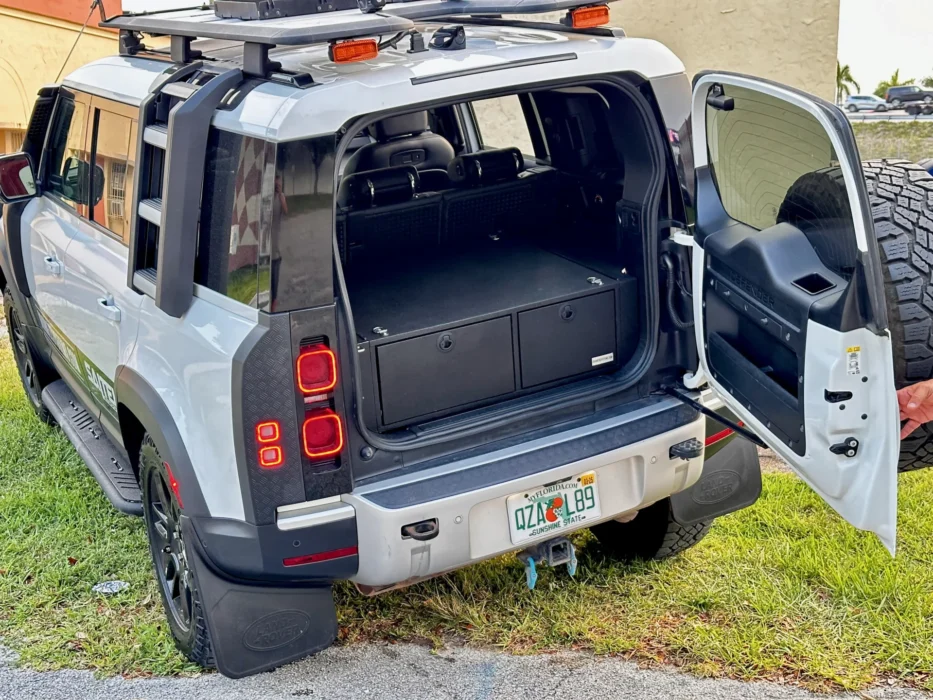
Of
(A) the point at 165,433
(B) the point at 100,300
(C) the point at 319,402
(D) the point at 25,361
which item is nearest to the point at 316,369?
(C) the point at 319,402

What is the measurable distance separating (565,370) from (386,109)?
3.71 ft

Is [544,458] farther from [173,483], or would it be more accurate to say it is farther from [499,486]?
[173,483]

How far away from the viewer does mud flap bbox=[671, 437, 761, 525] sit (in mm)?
3658

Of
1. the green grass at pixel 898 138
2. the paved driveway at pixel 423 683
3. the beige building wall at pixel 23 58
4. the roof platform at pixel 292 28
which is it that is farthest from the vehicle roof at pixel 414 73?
the beige building wall at pixel 23 58

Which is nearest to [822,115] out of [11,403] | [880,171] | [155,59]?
[880,171]

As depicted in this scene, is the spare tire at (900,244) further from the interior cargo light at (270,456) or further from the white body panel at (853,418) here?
the interior cargo light at (270,456)

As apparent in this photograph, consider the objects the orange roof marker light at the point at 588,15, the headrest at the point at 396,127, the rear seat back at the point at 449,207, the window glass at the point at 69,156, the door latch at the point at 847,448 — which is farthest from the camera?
the headrest at the point at 396,127

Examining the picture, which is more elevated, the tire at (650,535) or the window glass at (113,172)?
the window glass at (113,172)

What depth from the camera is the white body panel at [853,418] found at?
2.47 meters

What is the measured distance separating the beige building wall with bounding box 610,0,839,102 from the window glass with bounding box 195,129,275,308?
711 cm

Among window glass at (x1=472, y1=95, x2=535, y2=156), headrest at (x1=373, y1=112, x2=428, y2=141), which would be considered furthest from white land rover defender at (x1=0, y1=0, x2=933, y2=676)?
window glass at (x1=472, y1=95, x2=535, y2=156)

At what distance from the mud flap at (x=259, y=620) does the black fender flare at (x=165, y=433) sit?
10 cm

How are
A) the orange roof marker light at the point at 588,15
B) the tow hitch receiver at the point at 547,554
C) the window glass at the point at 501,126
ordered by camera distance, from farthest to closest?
the window glass at the point at 501,126
the tow hitch receiver at the point at 547,554
the orange roof marker light at the point at 588,15

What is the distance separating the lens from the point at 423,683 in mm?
3385
